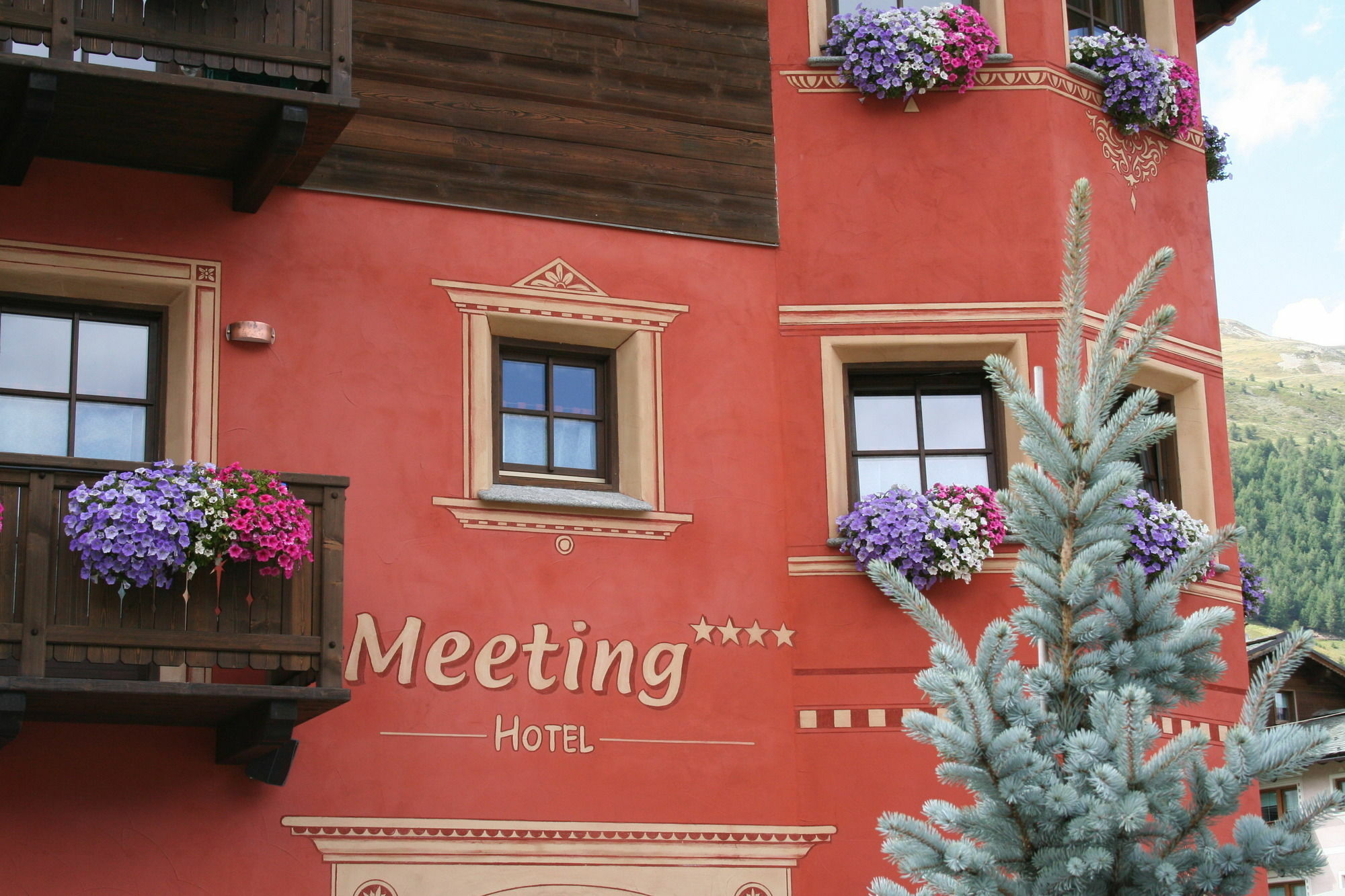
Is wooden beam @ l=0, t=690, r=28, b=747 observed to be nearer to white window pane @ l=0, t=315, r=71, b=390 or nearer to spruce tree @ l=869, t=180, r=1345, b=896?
white window pane @ l=0, t=315, r=71, b=390

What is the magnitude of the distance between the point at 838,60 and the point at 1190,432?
3344 mm

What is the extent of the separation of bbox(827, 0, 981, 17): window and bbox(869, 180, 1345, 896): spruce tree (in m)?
6.49

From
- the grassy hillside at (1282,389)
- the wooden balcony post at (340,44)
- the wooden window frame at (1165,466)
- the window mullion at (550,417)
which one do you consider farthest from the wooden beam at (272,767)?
the grassy hillside at (1282,389)

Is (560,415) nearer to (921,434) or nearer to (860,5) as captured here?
(921,434)

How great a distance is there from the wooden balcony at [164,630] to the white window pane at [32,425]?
1088 millimetres

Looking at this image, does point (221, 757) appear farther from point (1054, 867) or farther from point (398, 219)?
point (1054, 867)

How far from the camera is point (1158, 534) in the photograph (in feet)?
35.3

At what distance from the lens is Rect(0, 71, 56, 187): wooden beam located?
855 centimetres

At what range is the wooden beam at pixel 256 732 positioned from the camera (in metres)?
8.34

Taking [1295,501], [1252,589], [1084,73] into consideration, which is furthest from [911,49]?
[1295,501]

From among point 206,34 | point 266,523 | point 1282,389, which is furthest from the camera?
point 1282,389

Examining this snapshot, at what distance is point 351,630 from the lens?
9.54 meters

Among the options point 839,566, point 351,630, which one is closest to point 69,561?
point 351,630

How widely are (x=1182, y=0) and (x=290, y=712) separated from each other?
8.28m
